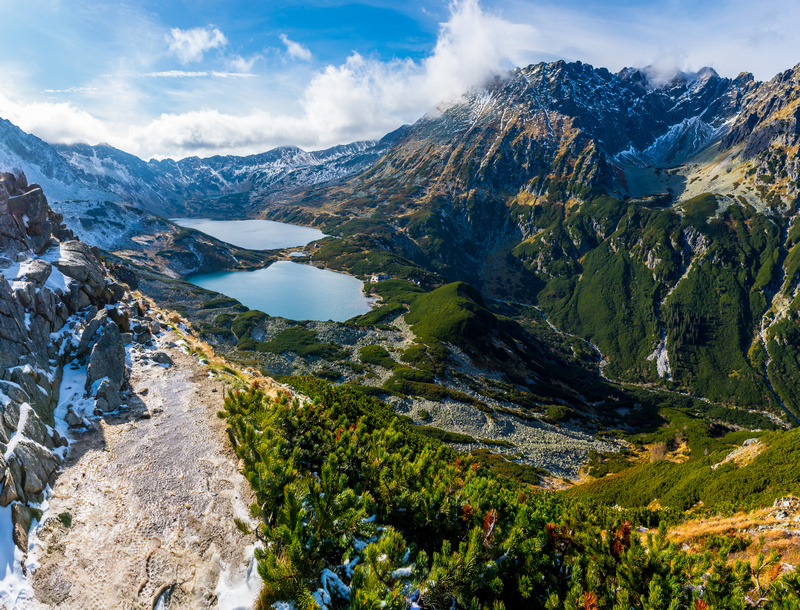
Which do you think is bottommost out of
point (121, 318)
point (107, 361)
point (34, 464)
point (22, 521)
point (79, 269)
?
point (22, 521)

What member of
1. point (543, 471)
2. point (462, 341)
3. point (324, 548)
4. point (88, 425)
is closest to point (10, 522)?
point (88, 425)

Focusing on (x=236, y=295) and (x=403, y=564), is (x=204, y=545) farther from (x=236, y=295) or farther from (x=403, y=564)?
(x=236, y=295)

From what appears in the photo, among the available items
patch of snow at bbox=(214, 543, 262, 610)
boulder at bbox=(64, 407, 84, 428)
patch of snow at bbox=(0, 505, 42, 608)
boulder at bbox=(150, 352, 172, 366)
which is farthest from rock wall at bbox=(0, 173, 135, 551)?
patch of snow at bbox=(214, 543, 262, 610)

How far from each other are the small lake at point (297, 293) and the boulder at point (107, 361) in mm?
110863

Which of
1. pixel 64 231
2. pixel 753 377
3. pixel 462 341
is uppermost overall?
pixel 64 231

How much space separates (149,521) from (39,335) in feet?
53.3

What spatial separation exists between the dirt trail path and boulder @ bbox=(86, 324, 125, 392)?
273 centimetres

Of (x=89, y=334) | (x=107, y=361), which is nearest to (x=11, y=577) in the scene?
(x=107, y=361)

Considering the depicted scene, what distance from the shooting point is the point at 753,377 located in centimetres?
17550

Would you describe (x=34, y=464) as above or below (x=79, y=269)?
below

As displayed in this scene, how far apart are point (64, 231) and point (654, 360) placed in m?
238

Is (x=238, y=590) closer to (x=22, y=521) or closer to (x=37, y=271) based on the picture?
(x=22, y=521)

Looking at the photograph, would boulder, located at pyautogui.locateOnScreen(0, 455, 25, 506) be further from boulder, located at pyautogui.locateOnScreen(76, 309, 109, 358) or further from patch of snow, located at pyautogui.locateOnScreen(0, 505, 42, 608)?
boulder, located at pyautogui.locateOnScreen(76, 309, 109, 358)

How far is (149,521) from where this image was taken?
1270 cm
